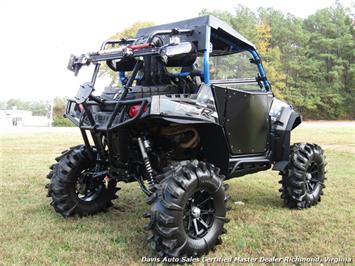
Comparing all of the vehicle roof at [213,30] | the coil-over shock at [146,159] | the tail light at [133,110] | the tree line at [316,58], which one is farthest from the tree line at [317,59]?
the tail light at [133,110]

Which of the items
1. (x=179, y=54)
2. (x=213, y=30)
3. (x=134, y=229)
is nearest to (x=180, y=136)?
(x=179, y=54)

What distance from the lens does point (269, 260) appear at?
363 centimetres

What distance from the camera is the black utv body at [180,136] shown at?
3742mm

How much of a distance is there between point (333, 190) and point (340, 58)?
131 feet

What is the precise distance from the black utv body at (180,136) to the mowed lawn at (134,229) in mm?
266

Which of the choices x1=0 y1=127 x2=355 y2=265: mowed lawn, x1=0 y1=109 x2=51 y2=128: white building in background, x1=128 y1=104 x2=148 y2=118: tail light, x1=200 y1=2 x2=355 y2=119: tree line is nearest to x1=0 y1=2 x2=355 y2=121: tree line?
x1=200 y1=2 x2=355 y2=119: tree line

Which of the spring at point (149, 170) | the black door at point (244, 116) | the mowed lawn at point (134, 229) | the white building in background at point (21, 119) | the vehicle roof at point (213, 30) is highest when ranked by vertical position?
the vehicle roof at point (213, 30)

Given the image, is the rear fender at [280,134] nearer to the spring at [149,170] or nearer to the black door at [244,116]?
the black door at [244,116]

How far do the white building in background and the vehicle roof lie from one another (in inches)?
891

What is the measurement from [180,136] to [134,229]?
111cm

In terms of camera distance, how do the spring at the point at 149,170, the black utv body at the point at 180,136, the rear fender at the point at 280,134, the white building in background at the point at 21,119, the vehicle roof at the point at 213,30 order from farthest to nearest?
the white building in background at the point at 21,119 < the rear fender at the point at 280,134 < the vehicle roof at the point at 213,30 < the spring at the point at 149,170 < the black utv body at the point at 180,136

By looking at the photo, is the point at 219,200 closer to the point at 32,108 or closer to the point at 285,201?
the point at 285,201

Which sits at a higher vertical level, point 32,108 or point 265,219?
point 265,219

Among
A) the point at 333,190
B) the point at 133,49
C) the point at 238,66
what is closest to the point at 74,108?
the point at 133,49
